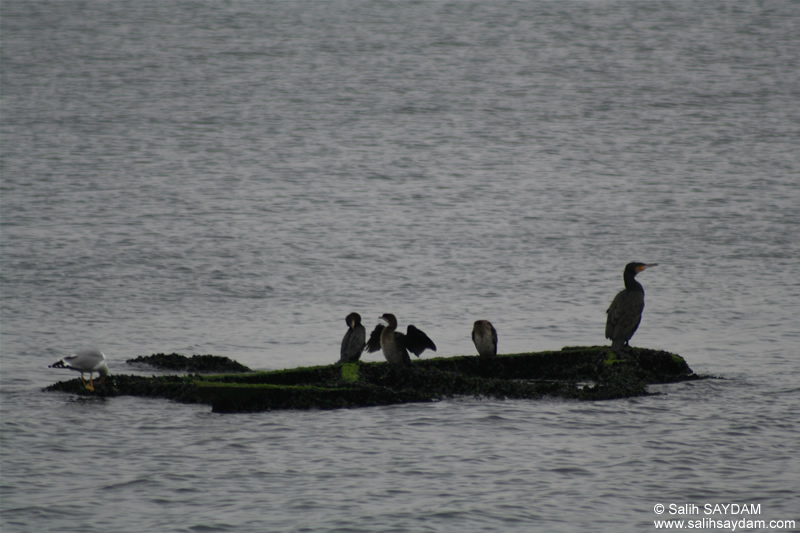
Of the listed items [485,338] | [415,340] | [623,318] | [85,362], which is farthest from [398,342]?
[85,362]

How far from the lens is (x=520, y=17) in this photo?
374ft

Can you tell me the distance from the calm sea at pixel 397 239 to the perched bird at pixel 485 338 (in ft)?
4.34

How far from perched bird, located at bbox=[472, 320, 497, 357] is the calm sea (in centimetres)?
132

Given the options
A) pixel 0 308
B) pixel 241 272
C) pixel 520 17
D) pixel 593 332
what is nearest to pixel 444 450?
pixel 593 332

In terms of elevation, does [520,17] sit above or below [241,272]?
above

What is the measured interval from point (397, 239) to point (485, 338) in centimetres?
3508

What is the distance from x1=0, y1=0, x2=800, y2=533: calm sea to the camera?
1430 centimetres

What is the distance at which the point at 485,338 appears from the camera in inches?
726

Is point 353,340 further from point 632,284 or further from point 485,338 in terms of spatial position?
point 632,284

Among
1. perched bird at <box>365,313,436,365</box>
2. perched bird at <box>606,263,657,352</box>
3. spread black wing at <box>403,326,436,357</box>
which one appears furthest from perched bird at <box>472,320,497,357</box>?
perched bird at <box>606,263,657,352</box>

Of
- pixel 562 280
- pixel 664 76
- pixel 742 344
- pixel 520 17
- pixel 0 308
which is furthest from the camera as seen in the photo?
pixel 520 17

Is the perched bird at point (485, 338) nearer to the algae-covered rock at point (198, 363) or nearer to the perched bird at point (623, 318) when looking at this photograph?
the perched bird at point (623, 318)

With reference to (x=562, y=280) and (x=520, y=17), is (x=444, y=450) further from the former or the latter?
(x=520, y=17)

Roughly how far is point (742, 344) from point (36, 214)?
3976 cm
